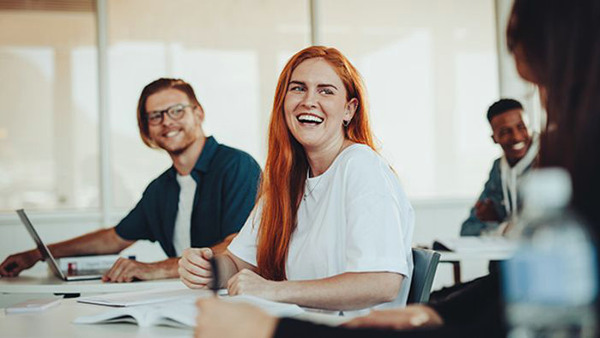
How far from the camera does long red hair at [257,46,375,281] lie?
87.1 inches

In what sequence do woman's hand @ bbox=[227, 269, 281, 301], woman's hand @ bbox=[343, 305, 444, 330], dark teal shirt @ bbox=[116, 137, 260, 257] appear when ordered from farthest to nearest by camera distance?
dark teal shirt @ bbox=[116, 137, 260, 257] → woman's hand @ bbox=[227, 269, 281, 301] → woman's hand @ bbox=[343, 305, 444, 330]

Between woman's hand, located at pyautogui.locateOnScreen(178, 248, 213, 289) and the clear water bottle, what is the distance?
1330mm

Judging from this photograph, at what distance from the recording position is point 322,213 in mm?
2117

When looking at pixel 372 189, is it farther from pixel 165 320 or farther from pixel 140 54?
pixel 140 54

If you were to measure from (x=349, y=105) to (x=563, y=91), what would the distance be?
53.9 inches

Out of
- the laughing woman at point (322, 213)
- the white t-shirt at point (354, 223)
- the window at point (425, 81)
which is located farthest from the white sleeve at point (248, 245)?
the window at point (425, 81)

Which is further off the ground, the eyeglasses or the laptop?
the eyeglasses

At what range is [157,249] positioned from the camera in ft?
18.0

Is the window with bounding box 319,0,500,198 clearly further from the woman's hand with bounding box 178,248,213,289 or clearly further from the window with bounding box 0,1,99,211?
the woman's hand with bounding box 178,248,213,289

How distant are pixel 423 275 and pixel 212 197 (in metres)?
1.42

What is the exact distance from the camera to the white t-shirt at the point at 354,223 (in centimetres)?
190

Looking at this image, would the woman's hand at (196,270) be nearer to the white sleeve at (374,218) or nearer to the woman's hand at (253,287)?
the woman's hand at (253,287)

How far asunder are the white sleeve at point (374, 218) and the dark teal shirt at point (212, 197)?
1144mm

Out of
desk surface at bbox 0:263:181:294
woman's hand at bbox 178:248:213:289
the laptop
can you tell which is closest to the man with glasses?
the laptop
